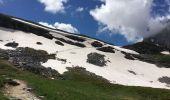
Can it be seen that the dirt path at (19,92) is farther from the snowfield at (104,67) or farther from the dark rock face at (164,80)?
the dark rock face at (164,80)

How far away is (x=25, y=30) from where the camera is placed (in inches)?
5965

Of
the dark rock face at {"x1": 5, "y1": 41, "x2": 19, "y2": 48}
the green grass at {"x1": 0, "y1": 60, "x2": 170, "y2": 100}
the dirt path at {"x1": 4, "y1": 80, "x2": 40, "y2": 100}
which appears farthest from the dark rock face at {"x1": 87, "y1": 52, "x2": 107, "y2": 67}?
the dirt path at {"x1": 4, "y1": 80, "x2": 40, "y2": 100}

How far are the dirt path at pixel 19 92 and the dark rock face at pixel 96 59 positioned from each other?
73.9m

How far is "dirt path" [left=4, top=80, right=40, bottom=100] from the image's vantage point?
3809 cm

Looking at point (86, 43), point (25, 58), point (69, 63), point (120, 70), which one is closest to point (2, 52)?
point (25, 58)

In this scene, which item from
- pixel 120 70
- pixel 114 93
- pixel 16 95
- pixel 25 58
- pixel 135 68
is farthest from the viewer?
pixel 135 68

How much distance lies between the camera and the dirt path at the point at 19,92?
125 feet

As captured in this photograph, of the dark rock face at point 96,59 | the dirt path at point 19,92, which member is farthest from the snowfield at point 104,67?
the dirt path at point 19,92

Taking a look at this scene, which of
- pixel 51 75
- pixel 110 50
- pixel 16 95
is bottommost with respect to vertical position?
pixel 16 95

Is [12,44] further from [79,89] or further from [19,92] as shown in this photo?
[19,92]

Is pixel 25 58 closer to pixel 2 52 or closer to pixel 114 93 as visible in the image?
pixel 2 52

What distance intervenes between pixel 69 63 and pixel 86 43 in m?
53.0

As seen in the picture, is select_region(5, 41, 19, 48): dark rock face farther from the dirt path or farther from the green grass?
the dirt path

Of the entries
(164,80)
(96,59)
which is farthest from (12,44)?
(164,80)
